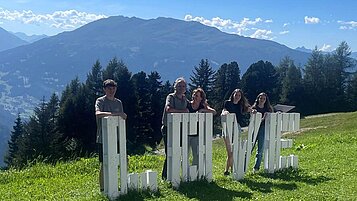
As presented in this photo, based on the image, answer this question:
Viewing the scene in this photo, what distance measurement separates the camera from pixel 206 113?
1034cm

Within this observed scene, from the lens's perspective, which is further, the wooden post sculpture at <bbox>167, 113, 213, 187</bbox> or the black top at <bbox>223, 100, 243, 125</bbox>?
the black top at <bbox>223, 100, 243, 125</bbox>

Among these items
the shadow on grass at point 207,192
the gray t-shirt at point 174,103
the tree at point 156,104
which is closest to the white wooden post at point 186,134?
the shadow on grass at point 207,192

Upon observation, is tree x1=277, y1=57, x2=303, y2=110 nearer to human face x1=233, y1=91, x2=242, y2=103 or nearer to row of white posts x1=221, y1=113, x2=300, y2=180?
row of white posts x1=221, y1=113, x2=300, y2=180

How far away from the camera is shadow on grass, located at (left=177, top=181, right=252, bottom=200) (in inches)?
363

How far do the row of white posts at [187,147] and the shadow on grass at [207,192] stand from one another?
18 centimetres

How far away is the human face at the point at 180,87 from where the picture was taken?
32.7 feet

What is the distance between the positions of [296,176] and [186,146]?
10.7ft

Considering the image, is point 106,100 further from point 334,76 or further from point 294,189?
point 334,76

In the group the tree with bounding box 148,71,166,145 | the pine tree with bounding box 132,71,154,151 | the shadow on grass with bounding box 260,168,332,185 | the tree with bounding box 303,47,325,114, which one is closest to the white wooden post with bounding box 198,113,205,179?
the shadow on grass with bounding box 260,168,332,185

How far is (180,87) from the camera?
10008 millimetres

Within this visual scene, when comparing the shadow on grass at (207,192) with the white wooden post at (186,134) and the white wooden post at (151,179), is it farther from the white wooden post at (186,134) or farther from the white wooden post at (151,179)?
the white wooden post at (151,179)

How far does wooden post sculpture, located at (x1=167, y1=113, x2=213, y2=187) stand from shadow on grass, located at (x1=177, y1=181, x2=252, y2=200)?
0.17m

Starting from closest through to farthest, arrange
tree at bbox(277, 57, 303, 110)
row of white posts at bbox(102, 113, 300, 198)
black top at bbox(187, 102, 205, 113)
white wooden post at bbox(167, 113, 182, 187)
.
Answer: row of white posts at bbox(102, 113, 300, 198)
white wooden post at bbox(167, 113, 182, 187)
black top at bbox(187, 102, 205, 113)
tree at bbox(277, 57, 303, 110)

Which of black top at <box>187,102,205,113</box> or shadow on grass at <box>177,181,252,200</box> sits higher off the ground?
black top at <box>187,102,205,113</box>
